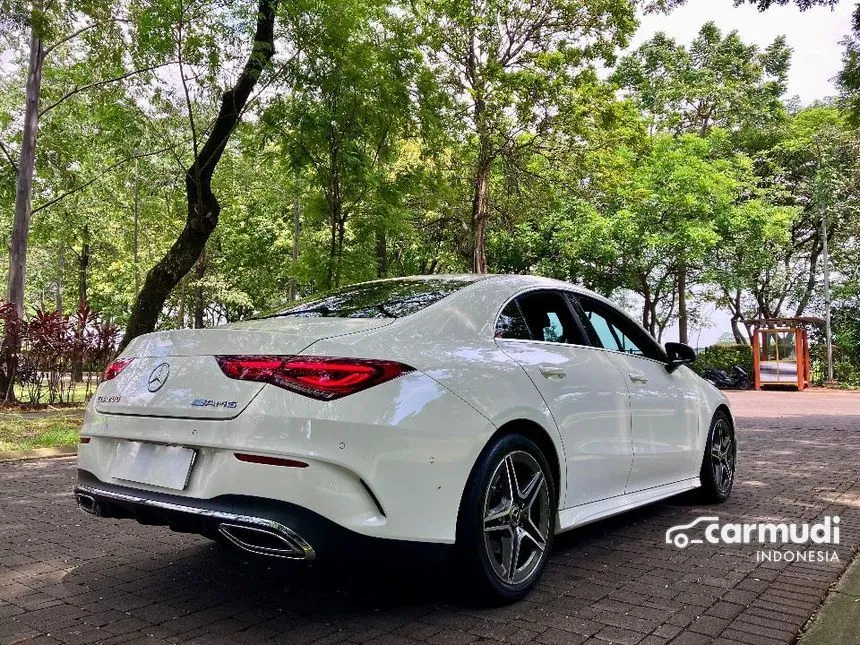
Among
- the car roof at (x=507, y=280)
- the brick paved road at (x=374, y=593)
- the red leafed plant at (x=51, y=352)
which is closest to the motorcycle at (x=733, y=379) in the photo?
the red leafed plant at (x=51, y=352)

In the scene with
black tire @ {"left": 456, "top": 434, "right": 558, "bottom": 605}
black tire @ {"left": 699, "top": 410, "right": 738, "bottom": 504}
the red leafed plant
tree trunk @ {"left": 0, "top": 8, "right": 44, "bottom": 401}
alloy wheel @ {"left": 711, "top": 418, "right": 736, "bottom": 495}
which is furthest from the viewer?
tree trunk @ {"left": 0, "top": 8, "right": 44, "bottom": 401}

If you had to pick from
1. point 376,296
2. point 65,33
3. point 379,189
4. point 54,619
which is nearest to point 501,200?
point 379,189

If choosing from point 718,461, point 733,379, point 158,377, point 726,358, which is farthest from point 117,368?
point 726,358

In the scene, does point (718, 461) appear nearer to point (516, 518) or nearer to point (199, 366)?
point (516, 518)

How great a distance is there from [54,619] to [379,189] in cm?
921

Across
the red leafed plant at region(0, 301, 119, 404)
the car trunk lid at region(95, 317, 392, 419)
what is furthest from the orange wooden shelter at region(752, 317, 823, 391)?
the car trunk lid at region(95, 317, 392, 419)

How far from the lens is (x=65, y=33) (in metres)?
15.0

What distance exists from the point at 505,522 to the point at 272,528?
1.11 m

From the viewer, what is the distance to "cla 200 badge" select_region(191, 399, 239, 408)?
9.41ft

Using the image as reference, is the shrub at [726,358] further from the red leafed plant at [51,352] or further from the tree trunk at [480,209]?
the red leafed plant at [51,352]

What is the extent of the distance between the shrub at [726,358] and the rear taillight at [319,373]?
31041mm

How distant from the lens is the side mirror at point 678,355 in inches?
196

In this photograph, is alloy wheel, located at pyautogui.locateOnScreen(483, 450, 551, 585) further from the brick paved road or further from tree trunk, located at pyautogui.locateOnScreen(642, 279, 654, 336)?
tree trunk, located at pyautogui.locateOnScreen(642, 279, 654, 336)

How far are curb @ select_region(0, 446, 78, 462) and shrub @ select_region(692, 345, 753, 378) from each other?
91.9 ft
